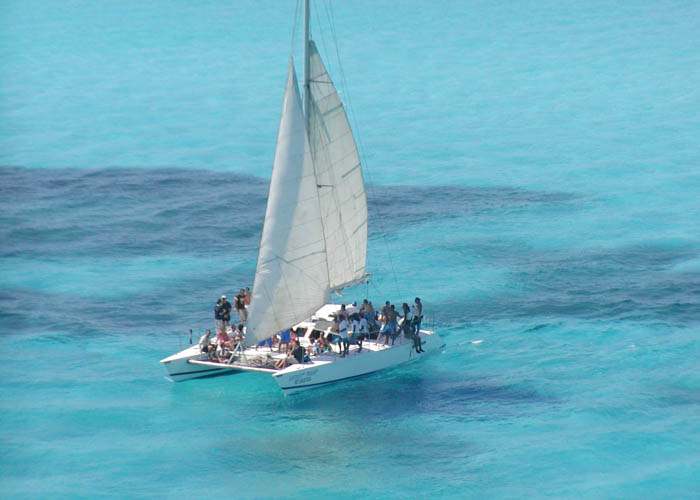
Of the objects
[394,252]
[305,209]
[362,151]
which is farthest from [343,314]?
[362,151]

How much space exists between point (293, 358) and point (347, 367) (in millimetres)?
2117

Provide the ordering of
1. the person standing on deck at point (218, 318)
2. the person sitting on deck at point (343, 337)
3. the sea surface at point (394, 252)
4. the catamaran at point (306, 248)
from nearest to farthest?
the sea surface at point (394, 252) → the catamaran at point (306, 248) → the person sitting on deck at point (343, 337) → the person standing on deck at point (218, 318)

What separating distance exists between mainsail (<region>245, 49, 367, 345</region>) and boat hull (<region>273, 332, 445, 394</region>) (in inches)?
78.2

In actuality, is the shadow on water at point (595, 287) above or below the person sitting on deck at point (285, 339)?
below

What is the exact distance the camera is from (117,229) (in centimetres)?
6456

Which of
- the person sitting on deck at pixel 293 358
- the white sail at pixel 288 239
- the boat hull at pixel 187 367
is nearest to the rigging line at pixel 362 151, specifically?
the white sail at pixel 288 239

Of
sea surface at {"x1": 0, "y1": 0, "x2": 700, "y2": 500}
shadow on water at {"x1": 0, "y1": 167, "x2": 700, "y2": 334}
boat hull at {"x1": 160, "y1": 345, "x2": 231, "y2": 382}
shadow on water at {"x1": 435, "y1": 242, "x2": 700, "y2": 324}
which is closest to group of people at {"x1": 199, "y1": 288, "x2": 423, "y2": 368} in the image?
boat hull at {"x1": 160, "y1": 345, "x2": 231, "y2": 382}

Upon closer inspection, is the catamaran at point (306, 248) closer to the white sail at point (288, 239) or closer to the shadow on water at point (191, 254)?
the white sail at point (288, 239)

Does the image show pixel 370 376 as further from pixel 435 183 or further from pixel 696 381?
pixel 435 183

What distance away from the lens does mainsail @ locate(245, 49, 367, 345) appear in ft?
132

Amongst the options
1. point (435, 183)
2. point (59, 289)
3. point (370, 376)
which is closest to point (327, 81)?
point (370, 376)

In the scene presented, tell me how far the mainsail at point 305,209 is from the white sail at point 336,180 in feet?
0.13

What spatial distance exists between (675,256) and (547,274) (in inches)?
290

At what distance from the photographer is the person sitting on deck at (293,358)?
40603mm
